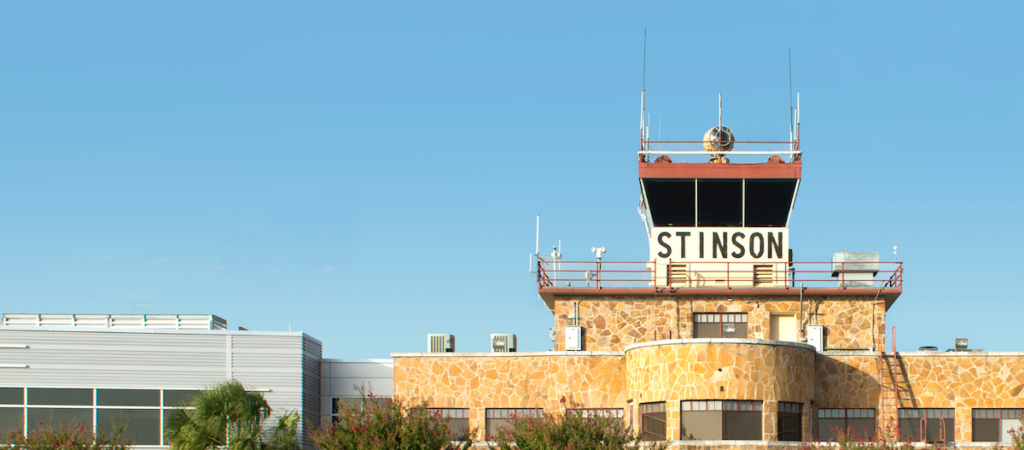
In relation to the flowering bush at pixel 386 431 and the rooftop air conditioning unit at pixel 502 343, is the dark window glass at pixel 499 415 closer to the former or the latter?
the rooftop air conditioning unit at pixel 502 343

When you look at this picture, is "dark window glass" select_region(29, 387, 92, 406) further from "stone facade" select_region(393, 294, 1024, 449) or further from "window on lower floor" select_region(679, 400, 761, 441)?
"window on lower floor" select_region(679, 400, 761, 441)

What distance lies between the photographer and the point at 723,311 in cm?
3703

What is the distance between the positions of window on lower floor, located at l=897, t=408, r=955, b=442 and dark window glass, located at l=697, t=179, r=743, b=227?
324 inches

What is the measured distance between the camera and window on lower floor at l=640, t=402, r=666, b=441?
32.7 metres

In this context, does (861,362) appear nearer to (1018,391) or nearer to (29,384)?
(1018,391)

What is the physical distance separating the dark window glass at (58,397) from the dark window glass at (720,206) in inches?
786

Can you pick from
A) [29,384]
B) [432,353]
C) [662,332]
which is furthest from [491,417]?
[29,384]

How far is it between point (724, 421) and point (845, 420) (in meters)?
4.71

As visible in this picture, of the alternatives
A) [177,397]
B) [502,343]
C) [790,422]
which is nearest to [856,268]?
[790,422]

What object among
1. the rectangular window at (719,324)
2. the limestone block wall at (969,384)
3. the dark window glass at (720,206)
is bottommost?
the limestone block wall at (969,384)

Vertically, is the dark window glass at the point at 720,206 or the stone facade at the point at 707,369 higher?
the dark window glass at the point at 720,206

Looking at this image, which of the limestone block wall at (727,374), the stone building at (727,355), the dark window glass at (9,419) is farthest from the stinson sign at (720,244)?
the dark window glass at (9,419)

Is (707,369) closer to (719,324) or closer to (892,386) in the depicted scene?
(719,324)

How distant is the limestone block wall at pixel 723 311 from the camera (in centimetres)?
3694
